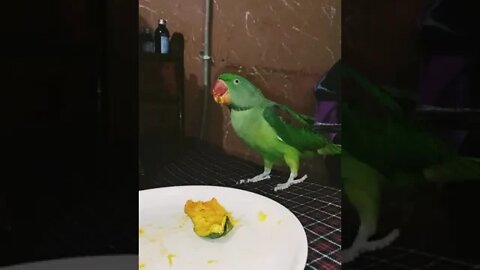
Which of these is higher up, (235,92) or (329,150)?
(235,92)

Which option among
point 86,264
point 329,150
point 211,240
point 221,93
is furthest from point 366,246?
point 86,264

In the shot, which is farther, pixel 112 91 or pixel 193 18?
pixel 112 91

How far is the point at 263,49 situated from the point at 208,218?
0.36 meters

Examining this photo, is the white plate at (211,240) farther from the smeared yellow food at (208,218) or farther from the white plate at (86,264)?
the white plate at (86,264)

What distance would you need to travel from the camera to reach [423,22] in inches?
48.3

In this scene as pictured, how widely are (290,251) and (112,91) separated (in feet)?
1.68

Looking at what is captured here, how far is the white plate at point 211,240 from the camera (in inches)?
38.5

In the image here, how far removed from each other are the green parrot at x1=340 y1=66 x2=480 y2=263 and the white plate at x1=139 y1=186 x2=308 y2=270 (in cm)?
24

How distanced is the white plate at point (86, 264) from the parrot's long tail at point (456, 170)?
30.4 inches

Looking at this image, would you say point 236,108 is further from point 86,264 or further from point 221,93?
point 86,264

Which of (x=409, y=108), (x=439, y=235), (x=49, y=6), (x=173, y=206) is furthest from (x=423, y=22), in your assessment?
(x=49, y=6)

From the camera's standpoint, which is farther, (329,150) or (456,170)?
(456,170)

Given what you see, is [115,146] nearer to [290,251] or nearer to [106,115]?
[106,115]

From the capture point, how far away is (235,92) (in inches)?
40.4
